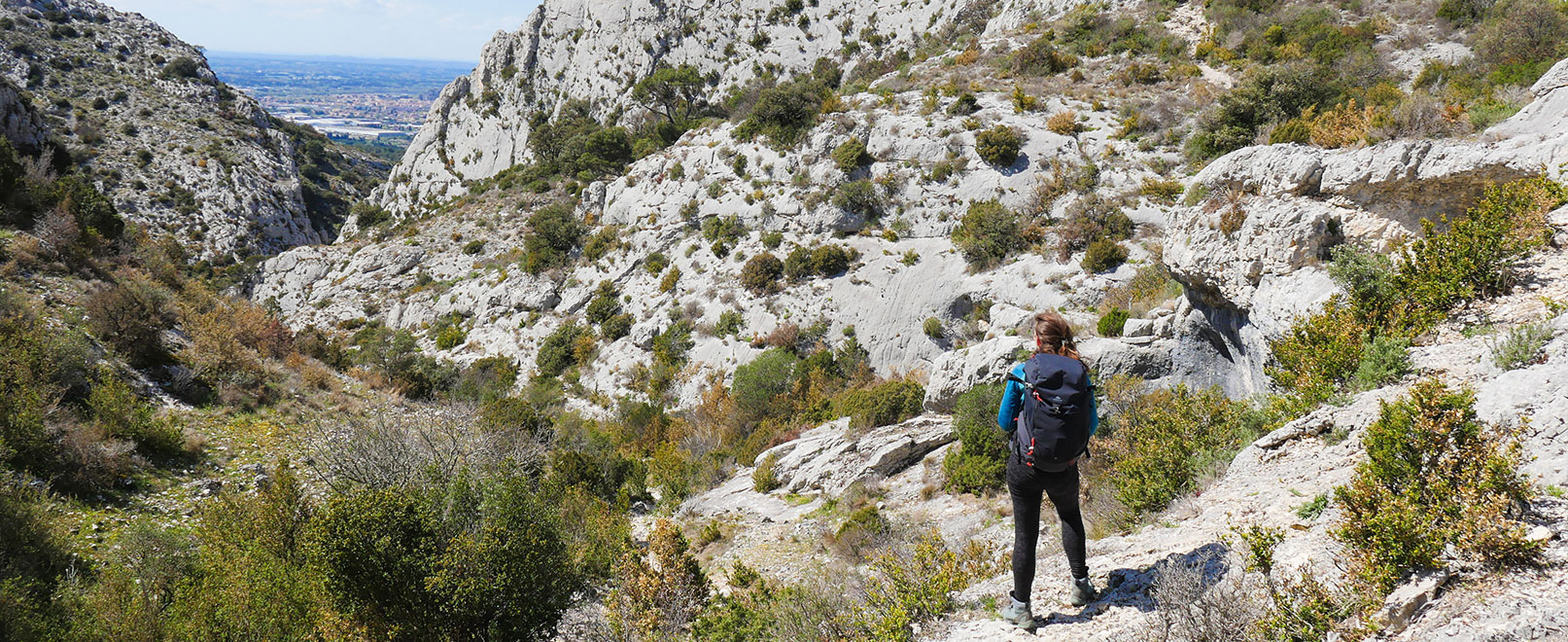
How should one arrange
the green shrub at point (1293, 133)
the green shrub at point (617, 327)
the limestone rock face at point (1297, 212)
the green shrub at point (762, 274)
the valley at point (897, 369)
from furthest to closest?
the green shrub at point (617, 327) < the green shrub at point (762, 274) < the green shrub at point (1293, 133) < the limestone rock face at point (1297, 212) < the valley at point (897, 369)

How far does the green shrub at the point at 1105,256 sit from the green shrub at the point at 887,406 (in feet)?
18.9

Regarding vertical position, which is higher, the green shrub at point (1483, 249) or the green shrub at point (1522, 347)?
the green shrub at point (1483, 249)

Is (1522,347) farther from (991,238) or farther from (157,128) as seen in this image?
(157,128)

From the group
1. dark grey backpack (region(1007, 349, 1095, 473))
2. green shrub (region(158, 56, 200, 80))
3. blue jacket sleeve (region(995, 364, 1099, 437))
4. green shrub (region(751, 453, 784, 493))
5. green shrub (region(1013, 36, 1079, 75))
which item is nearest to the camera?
dark grey backpack (region(1007, 349, 1095, 473))

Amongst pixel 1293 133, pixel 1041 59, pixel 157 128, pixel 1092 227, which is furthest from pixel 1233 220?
pixel 157 128

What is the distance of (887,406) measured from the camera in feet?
43.8

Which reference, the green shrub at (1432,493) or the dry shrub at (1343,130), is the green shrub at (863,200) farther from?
the green shrub at (1432,493)

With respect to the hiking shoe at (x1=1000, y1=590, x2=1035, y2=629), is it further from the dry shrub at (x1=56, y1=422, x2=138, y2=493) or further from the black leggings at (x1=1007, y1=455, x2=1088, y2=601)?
the dry shrub at (x1=56, y1=422, x2=138, y2=493)

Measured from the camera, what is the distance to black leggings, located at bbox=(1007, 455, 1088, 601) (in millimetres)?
3977


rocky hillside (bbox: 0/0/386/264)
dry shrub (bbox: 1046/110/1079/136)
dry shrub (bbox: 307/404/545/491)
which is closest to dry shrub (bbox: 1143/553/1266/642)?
dry shrub (bbox: 307/404/545/491)

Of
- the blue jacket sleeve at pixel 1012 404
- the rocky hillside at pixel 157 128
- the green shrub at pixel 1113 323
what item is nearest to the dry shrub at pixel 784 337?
the green shrub at pixel 1113 323

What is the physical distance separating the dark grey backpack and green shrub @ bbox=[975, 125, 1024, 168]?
1813 centimetres

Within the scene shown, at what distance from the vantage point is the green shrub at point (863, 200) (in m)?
22.0

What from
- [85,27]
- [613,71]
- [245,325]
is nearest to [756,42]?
[613,71]
